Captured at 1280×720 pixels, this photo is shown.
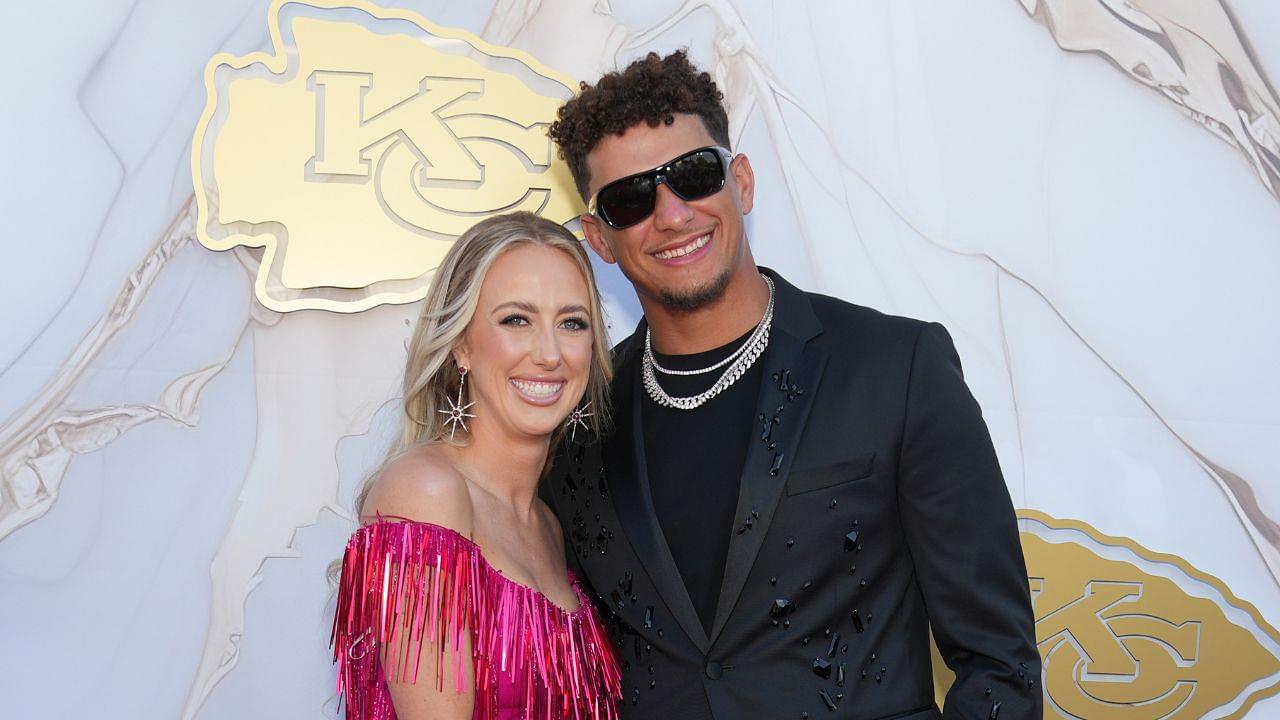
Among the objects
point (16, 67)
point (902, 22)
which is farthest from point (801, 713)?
point (16, 67)

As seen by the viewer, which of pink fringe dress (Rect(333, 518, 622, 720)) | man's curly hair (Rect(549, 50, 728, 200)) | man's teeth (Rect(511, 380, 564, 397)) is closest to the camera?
pink fringe dress (Rect(333, 518, 622, 720))

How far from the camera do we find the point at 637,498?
183cm

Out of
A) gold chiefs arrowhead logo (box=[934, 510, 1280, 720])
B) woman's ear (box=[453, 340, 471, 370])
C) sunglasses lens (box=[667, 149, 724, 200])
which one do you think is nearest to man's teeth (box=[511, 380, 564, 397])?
woman's ear (box=[453, 340, 471, 370])

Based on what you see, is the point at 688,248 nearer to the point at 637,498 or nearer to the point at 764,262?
the point at 637,498

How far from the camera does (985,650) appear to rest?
1.63m

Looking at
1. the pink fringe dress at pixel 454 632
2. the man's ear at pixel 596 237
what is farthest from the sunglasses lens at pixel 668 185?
the pink fringe dress at pixel 454 632

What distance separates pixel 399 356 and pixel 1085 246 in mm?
1642

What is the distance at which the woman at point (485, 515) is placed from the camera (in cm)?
166

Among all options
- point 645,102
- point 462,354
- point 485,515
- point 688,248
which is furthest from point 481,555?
point 645,102

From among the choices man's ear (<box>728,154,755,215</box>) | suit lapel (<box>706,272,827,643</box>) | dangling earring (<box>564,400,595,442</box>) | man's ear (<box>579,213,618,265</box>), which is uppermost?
man's ear (<box>728,154,755,215</box>)

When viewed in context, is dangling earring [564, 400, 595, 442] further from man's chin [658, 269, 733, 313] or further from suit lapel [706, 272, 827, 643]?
suit lapel [706, 272, 827, 643]

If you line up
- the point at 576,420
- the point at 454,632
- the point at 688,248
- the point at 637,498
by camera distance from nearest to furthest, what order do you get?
the point at 454,632 < the point at 637,498 < the point at 688,248 < the point at 576,420

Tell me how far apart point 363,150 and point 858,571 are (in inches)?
58.7

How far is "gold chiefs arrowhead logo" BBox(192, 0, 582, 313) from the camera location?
242 centimetres
